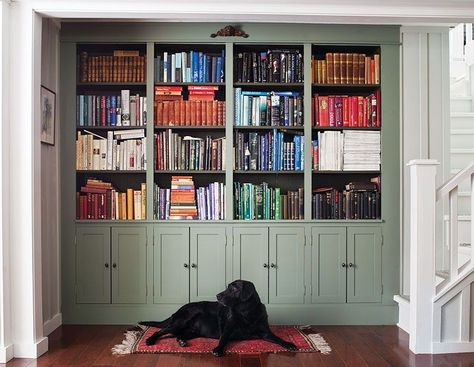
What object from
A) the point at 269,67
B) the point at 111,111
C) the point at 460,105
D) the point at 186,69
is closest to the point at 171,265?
the point at 111,111

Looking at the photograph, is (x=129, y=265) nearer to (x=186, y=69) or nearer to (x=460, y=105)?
(x=186, y=69)

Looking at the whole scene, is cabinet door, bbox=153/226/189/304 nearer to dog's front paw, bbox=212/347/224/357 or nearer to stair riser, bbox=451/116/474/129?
dog's front paw, bbox=212/347/224/357

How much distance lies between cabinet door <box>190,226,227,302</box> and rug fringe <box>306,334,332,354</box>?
33.4 inches

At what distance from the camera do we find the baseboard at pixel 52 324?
160 inches

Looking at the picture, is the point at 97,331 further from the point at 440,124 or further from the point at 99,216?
the point at 440,124

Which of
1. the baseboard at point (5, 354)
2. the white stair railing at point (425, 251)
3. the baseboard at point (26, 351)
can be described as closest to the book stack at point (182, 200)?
the baseboard at point (26, 351)

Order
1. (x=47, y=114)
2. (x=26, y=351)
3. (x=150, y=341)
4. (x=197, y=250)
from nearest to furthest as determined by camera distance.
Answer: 1. (x=26, y=351)
2. (x=150, y=341)
3. (x=47, y=114)
4. (x=197, y=250)

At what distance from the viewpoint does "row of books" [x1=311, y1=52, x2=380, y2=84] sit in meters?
4.52

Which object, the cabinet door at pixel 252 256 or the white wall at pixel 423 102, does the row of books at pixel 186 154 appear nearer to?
the cabinet door at pixel 252 256

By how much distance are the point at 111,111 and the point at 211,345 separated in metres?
2.06

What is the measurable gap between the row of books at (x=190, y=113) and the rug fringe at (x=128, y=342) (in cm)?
168

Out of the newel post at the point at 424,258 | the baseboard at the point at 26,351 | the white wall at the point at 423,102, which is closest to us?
the baseboard at the point at 26,351

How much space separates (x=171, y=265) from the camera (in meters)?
4.45

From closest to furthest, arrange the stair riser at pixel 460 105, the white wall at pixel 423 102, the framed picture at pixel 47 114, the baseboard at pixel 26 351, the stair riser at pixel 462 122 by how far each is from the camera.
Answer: the baseboard at pixel 26 351, the framed picture at pixel 47 114, the white wall at pixel 423 102, the stair riser at pixel 462 122, the stair riser at pixel 460 105
